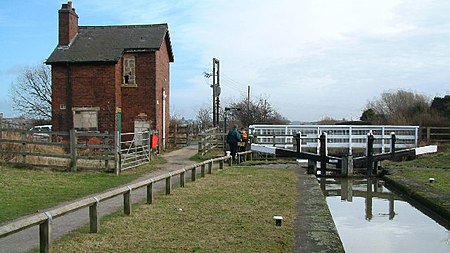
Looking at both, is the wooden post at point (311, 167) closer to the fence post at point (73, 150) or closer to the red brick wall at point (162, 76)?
the fence post at point (73, 150)

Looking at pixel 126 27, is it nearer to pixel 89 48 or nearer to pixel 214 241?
pixel 89 48

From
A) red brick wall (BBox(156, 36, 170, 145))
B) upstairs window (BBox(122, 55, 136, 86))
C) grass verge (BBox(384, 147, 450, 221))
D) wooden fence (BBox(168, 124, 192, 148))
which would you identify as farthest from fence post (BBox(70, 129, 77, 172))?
wooden fence (BBox(168, 124, 192, 148))

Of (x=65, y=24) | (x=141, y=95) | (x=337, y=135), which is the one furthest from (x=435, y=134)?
(x=65, y=24)

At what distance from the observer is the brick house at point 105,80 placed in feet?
87.9

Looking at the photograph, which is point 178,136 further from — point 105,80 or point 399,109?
point 399,109

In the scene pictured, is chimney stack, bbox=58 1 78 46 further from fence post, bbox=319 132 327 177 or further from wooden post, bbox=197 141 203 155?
fence post, bbox=319 132 327 177

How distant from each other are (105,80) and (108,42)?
8.89 ft

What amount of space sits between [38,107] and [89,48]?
84.4 feet

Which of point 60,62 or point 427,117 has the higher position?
point 60,62

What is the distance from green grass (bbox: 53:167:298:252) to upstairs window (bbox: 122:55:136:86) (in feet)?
53.7

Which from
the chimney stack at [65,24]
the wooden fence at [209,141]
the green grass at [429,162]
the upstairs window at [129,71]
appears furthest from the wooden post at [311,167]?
the chimney stack at [65,24]

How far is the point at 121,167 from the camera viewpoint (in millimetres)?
16656

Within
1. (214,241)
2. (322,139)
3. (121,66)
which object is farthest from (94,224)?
(121,66)

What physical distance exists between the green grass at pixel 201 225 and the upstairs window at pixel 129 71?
16.4 m
